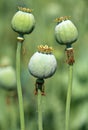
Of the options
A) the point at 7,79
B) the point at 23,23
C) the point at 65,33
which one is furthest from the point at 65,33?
the point at 7,79

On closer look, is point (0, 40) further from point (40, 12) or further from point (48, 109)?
point (48, 109)

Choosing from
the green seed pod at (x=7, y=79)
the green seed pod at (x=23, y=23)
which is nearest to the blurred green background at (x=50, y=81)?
the green seed pod at (x=7, y=79)

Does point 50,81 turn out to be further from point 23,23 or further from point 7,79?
point 23,23

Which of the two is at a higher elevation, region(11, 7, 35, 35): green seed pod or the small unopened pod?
region(11, 7, 35, 35): green seed pod

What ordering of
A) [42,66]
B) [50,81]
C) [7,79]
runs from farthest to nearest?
[50,81]
[7,79]
[42,66]

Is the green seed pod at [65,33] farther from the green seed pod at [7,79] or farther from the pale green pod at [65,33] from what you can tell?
the green seed pod at [7,79]

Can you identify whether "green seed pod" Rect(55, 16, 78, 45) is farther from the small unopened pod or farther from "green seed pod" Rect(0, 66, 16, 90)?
"green seed pod" Rect(0, 66, 16, 90)

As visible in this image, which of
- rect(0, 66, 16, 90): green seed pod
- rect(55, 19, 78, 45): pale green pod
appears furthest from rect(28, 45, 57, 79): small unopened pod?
rect(0, 66, 16, 90): green seed pod

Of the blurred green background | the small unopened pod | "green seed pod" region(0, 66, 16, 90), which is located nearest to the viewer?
the small unopened pod
